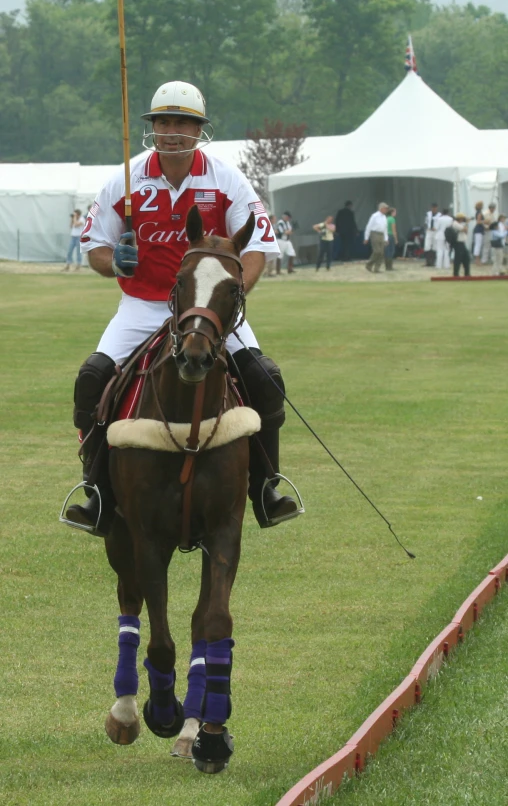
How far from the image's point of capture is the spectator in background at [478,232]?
4428 centimetres

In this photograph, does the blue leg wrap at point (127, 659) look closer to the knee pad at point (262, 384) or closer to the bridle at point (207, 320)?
the knee pad at point (262, 384)

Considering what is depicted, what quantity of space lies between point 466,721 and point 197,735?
137 centimetres

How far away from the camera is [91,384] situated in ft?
22.1

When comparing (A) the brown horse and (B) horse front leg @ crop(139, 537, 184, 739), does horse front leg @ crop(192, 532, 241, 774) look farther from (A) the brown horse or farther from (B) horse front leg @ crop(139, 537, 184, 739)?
(B) horse front leg @ crop(139, 537, 184, 739)

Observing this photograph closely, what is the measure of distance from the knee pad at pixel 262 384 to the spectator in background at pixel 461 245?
3443 centimetres

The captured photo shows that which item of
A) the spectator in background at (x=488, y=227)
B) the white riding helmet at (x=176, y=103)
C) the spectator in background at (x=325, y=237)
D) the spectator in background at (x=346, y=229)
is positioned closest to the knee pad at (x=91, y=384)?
the white riding helmet at (x=176, y=103)

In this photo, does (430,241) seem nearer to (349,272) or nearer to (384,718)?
(349,272)

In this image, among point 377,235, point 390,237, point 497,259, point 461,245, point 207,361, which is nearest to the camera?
point 207,361

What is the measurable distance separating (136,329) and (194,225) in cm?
96

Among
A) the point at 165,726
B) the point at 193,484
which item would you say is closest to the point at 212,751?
the point at 165,726

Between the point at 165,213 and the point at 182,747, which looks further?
the point at 165,213

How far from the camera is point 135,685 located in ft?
21.6

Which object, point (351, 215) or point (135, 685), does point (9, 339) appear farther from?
point (351, 215)

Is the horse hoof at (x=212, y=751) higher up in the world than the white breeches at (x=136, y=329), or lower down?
lower down
